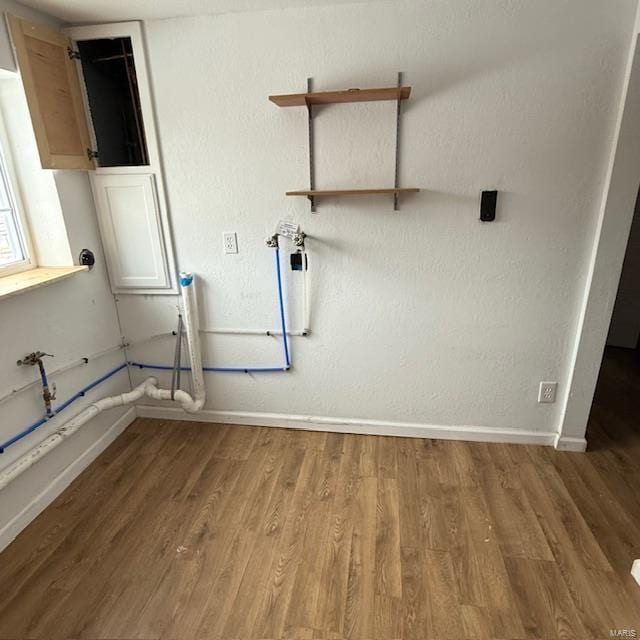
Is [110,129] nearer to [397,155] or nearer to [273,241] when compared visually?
[273,241]

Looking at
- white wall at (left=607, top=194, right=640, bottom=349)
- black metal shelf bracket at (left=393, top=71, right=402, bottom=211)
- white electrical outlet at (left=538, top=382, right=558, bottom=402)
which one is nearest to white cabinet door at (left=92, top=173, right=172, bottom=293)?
black metal shelf bracket at (left=393, top=71, right=402, bottom=211)

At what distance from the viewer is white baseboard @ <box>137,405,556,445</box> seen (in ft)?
7.99

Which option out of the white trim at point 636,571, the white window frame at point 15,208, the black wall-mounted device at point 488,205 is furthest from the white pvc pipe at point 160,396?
the white trim at point 636,571

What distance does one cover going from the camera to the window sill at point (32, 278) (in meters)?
1.79

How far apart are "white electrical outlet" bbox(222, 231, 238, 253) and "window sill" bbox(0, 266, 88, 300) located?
0.76 meters

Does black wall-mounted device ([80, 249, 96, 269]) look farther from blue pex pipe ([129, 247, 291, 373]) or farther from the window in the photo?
blue pex pipe ([129, 247, 291, 373])

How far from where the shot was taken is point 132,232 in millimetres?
2420

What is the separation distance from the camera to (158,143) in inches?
88.4

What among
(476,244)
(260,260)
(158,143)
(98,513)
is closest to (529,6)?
(476,244)

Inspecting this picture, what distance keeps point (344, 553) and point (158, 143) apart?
2.24 meters

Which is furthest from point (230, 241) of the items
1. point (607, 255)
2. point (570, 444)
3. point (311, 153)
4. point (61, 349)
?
point (570, 444)

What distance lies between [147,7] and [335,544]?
2.59m

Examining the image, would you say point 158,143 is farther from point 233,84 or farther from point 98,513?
point 98,513

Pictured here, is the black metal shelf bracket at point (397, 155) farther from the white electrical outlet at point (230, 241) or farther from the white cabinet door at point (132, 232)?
the white cabinet door at point (132, 232)
